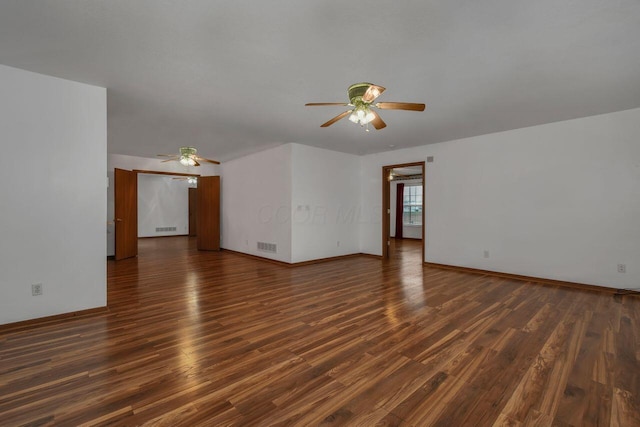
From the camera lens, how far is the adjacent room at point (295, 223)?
1.94 m

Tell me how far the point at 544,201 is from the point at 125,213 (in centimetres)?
896

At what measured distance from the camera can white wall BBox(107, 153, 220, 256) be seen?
7.16 m

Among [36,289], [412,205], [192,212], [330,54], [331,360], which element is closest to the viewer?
[331,360]

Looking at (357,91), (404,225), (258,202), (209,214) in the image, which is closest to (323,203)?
(258,202)

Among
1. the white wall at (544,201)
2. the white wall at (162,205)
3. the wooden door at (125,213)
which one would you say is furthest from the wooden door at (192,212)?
the white wall at (544,201)

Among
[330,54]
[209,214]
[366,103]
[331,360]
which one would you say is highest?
[330,54]

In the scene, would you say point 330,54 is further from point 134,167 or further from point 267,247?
point 134,167

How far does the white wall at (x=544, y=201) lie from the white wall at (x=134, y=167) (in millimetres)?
6380

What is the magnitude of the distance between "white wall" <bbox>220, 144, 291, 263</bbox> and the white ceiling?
84.4 inches

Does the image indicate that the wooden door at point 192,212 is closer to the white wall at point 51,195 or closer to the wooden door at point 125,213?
the wooden door at point 125,213

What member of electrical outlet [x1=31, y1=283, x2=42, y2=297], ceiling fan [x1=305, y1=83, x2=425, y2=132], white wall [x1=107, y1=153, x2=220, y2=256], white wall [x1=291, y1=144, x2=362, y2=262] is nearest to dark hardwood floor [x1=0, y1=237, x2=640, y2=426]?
electrical outlet [x1=31, y1=283, x2=42, y2=297]

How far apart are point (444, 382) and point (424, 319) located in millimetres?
1178

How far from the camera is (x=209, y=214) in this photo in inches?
340

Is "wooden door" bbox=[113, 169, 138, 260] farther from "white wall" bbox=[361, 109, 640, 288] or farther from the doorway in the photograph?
"white wall" bbox=[361, 109, 640, 288]
